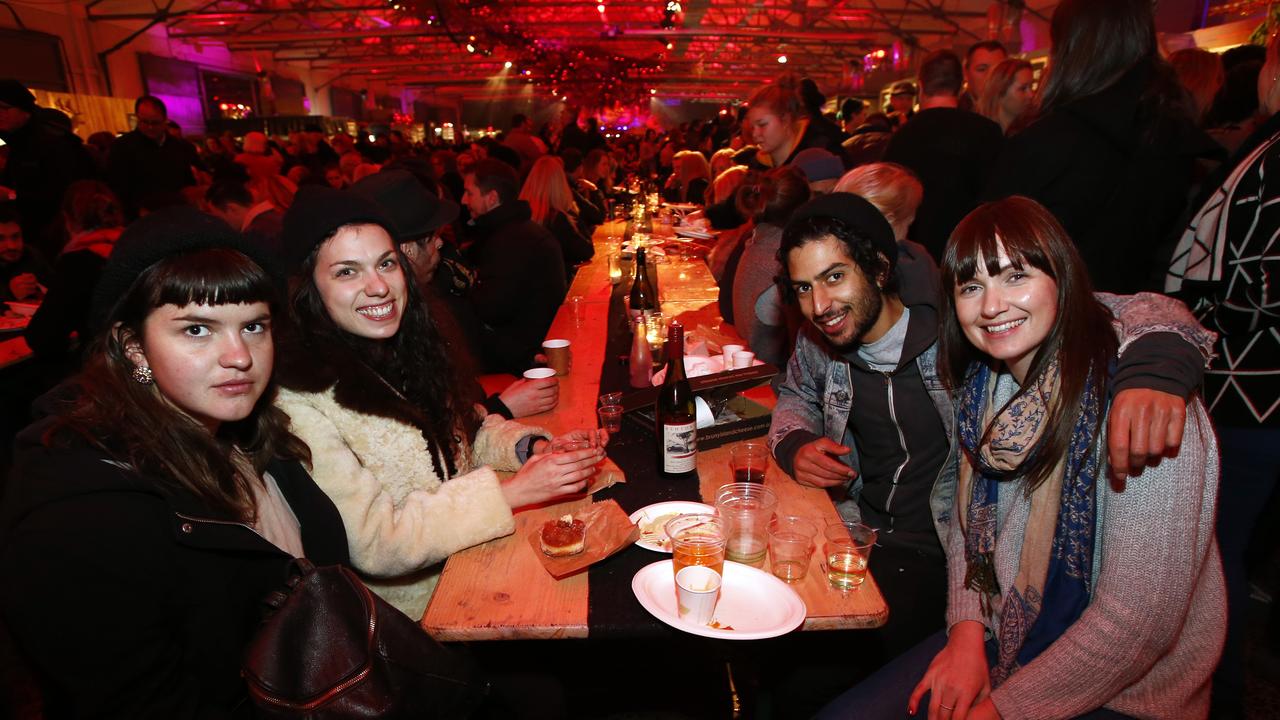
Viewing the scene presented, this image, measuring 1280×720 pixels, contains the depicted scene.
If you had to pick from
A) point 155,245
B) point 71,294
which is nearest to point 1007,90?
point 155,245

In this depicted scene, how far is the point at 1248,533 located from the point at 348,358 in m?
2.90

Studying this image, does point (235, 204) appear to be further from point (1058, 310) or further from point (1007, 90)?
point (1007, 90)

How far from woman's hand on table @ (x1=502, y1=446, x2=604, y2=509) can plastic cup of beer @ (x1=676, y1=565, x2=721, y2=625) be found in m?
0.52

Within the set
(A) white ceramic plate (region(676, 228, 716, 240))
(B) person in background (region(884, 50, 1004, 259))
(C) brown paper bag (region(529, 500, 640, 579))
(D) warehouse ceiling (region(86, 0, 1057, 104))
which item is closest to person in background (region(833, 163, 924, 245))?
(B) person in background (region(884, 50, 1004, 259))

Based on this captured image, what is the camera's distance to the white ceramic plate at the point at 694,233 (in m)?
6.67

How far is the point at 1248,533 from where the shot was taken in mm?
2152

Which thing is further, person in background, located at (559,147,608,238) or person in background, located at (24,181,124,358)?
person in background, located at (559,147,608,238)

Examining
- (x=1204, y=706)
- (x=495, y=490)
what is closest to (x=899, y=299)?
(x=1204, y=706)

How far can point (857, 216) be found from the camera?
2.02m

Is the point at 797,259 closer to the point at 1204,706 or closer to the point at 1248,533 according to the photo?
the point at 1204,706

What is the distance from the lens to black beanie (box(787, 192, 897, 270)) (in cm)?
202

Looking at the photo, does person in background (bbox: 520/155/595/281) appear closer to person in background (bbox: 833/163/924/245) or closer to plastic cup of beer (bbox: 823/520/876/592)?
person in background (bbox: 833/163/924/245)

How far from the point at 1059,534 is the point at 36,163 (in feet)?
25.6

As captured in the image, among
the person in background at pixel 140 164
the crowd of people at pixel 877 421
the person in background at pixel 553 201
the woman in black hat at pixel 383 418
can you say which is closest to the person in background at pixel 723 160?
the person in background at pixel 553 201
